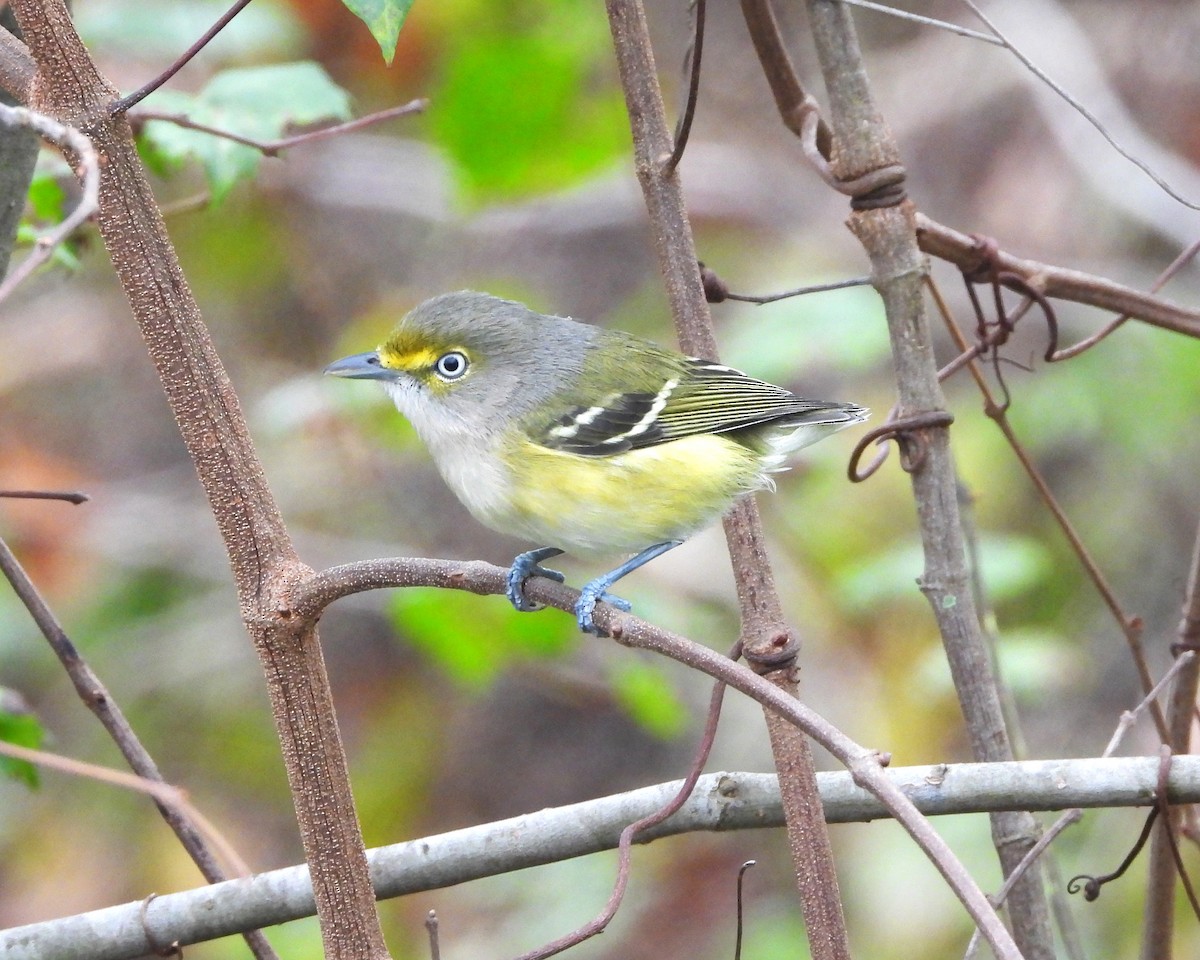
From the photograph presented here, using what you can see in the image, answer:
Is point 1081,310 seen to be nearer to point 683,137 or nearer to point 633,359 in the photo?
point 633,359

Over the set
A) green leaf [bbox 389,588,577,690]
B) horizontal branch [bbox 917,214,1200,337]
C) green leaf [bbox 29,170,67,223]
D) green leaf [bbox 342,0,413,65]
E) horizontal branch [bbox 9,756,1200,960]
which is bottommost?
horizontal branch [bbox 9,756,1200,960]

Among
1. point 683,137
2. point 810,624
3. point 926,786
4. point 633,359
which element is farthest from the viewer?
point 810,624

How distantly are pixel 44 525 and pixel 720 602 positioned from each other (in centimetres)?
348

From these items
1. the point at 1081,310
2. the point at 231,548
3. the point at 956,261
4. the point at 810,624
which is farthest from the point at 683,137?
the point at 1081,310

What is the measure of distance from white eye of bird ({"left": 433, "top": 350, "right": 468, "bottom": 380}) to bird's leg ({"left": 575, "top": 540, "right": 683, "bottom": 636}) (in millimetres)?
671

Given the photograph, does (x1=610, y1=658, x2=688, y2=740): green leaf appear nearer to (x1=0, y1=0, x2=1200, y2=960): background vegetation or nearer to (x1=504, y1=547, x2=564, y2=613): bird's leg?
(x1=0, y1=0, x2=1200, y2=960): background vegetation

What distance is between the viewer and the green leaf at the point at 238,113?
131 inches

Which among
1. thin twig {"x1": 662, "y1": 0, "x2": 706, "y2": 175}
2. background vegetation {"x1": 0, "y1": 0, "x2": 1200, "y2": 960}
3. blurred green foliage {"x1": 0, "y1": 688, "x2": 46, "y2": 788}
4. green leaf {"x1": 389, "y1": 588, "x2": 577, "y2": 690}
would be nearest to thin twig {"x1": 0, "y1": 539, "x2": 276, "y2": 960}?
blurred green foliage {"x1": 0, "y1": 688, "x2": 46, "y2": 788}

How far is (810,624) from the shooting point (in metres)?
5.75

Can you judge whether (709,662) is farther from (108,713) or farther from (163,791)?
(108,713)

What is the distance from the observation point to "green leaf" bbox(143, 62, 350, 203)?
332 centimetres

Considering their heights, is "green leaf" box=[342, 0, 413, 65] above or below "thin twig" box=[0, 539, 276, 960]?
above

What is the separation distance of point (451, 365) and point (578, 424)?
0.38 metres

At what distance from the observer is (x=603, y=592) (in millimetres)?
2908
